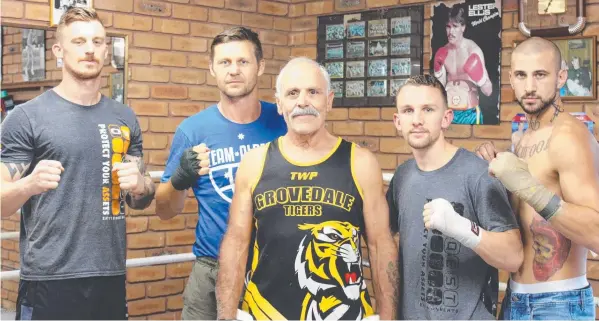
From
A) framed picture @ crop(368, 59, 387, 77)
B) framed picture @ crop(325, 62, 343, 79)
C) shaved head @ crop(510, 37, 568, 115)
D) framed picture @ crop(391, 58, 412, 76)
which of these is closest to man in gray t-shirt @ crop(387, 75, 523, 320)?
shaved head @ crop(510, 37, 568, 115)

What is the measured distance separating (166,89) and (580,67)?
2191mm

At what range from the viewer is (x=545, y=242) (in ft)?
7.29

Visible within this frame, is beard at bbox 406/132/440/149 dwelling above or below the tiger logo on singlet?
above

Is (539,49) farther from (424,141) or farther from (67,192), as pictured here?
(67,192)

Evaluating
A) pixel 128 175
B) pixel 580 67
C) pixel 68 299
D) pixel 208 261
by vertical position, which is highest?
pixel 580 67

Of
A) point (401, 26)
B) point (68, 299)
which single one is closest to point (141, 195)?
point (68, 299)

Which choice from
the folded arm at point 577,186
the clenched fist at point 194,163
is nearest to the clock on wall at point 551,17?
the folded arm at point 577,186

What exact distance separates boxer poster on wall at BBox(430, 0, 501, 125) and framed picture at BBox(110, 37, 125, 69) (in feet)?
5.64

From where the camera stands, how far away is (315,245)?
2.08m

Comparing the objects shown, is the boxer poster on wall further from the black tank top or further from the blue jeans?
the black tank top

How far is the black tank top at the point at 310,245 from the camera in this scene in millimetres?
2086

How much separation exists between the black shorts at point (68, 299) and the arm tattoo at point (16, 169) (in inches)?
14.5

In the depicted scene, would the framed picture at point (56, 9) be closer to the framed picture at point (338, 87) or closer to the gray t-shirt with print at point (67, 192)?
the gray t-shirt with print at point (67, 192)

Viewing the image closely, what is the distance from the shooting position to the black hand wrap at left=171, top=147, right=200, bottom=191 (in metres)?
2.35
